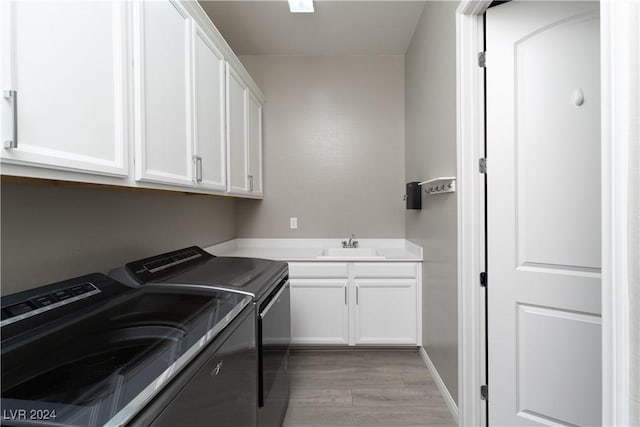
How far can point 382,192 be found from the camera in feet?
10.4

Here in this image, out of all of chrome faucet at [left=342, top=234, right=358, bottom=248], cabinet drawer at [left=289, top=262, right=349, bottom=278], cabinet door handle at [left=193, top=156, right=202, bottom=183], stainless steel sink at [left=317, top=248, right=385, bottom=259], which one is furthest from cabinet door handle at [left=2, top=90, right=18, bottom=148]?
chrome faucet at [left=342, top=234, right=358, bottom=248]

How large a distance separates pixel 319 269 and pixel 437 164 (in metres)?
1.27

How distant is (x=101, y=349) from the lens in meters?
0.72

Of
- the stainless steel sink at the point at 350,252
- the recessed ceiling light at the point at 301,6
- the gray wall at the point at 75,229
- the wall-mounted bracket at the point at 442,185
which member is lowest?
the stainless steel sink at the point at 350,252

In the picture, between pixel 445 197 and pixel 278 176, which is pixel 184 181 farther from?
pixel 278 176

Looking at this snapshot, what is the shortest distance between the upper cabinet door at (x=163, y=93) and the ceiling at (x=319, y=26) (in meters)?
1.20

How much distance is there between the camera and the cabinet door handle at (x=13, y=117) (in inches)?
26.5

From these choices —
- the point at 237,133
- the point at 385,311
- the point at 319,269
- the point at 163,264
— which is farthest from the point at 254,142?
the point at 385,311

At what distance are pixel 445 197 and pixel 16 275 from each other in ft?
6.80

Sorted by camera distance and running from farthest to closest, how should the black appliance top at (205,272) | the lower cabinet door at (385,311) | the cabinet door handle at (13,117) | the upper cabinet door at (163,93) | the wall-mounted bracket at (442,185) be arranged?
the lower cabinet door at (385,311) → the wall-mounted bracket at (442,185) → the black appliance top at (205,272) → the upper cabinet door at (163,93) → the cabinet door handle at (13,117)

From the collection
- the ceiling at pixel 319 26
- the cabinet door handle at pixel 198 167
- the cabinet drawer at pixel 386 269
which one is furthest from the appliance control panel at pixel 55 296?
the ceiling at pixel 319 26

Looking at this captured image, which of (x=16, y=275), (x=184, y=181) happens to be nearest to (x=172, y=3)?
(x=184, y=181)

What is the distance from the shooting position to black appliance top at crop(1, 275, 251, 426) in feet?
1.71

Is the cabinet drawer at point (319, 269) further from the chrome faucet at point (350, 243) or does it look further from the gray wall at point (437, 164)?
the gray wall at point (437, 164)
